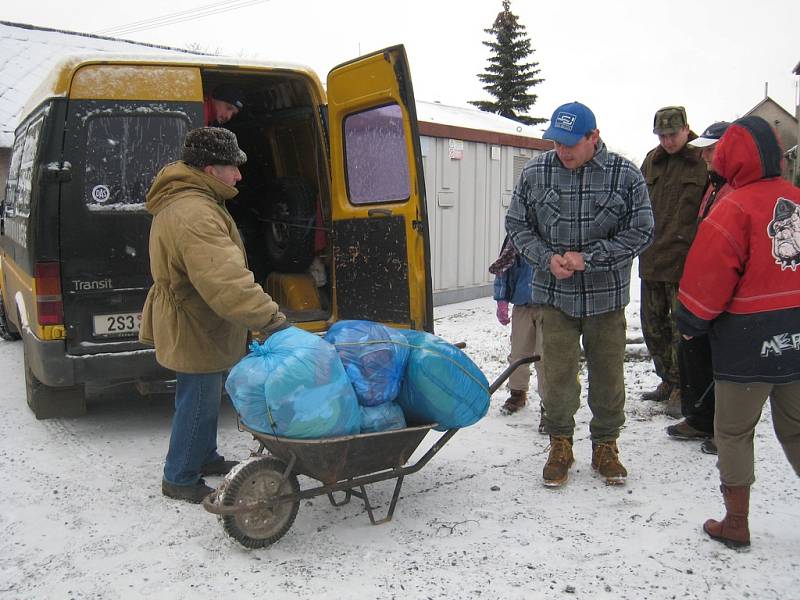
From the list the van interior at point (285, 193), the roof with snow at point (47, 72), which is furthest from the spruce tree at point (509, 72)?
the van interior at point (285, 193)

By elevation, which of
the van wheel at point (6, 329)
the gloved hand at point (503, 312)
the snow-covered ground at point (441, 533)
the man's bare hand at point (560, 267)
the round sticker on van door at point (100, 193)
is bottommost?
the snow-covered ground at point (441, 533)

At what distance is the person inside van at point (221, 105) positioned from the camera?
552cm

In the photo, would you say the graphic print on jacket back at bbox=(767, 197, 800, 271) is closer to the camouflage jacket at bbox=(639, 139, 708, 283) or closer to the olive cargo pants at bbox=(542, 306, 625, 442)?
the olive cargo pants at bbox=(542, 306, 625, 442)

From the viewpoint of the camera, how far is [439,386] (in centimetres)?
332

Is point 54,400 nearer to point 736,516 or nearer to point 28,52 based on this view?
point 736,516

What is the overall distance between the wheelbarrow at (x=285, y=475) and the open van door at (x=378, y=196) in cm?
156

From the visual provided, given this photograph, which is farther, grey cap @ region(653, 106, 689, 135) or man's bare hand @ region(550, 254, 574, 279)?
grey cap @ region(653, 106, 689, 135)

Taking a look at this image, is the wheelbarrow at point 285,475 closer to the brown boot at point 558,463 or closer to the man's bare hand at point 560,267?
the brown boot at point 558,463

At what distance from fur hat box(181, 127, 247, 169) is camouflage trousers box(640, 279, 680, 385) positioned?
298cm

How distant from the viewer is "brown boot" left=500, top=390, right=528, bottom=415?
5148 millimetres

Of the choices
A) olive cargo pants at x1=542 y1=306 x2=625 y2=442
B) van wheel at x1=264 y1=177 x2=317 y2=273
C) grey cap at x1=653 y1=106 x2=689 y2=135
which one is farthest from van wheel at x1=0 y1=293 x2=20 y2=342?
grey cap at x1=653 y1=106 x2=689 y2=135

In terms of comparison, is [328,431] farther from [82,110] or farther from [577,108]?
[82,110]

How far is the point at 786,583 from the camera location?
9.24ft

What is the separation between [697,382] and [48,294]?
4.00 meters
